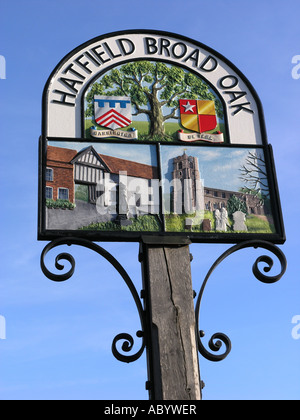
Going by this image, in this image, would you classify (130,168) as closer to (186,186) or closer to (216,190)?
(186,186)

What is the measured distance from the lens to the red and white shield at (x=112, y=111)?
5770 mm

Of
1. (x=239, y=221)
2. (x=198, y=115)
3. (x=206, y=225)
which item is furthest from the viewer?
(x=198, y=115)

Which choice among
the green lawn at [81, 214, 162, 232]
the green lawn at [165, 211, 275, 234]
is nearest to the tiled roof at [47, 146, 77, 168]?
the green lawn at [81, 214, 162, 232]

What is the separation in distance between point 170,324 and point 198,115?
83.9 inches

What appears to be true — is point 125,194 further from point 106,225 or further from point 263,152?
point 263,152

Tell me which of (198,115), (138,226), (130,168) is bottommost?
(138,226)

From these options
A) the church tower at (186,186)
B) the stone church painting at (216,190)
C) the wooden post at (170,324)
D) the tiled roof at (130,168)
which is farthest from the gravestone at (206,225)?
the tiled roof at (130,168)

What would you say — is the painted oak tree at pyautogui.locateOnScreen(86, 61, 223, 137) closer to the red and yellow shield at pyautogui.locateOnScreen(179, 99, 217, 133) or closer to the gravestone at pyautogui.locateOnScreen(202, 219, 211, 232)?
the red and yellow shield at pyautogui.locateOnScreen(179, 99, 217, 133)

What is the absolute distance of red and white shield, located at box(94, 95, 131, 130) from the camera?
18.9ft

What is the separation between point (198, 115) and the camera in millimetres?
6004

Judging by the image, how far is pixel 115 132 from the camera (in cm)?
575

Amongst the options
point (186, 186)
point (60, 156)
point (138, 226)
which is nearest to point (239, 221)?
point (186, 186)
